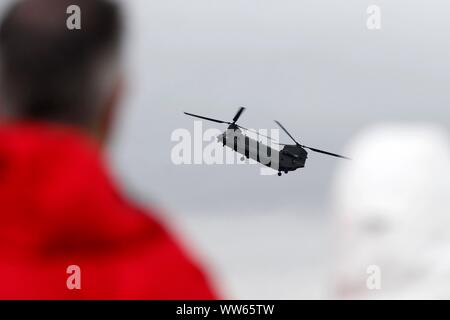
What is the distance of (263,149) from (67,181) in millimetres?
3314

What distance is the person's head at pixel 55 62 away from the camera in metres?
1.75

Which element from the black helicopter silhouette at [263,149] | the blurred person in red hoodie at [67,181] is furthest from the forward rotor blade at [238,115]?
the blurred person in red hoodie at [67,181]

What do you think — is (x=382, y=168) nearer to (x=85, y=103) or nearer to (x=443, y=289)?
(x=443, y=289)

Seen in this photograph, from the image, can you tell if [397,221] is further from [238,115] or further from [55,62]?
[55,62]

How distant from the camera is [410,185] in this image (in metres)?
5.35

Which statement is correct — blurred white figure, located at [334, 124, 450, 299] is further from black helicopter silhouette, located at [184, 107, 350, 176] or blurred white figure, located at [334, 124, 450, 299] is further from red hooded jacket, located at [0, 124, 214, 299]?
red hooded jacket, located at [0, 124, 214, 299]

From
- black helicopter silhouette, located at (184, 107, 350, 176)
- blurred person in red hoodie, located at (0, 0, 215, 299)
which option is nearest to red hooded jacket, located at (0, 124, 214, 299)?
blurred person in red hoodie, located at (0, 0, 215, 299)

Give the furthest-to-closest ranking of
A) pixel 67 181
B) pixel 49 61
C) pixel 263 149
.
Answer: pixel 263 149 → pixel 49 61 → pixel 67 181

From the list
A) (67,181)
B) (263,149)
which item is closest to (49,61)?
(67,181)

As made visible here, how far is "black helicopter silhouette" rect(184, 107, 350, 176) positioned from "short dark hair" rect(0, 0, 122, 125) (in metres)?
2.92

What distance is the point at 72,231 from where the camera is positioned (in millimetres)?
1666

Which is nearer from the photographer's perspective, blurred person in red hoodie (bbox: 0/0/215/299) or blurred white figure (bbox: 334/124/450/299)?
blurred person in red hoodie (bbox: 0/0/215/299)

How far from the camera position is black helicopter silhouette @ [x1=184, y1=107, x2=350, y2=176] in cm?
481

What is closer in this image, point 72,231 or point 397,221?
point 72,231
